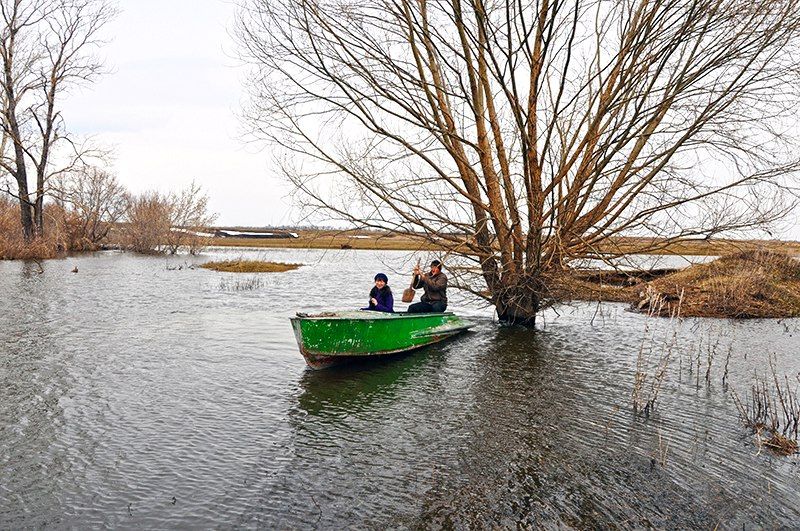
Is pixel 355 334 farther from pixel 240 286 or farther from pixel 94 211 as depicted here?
pixel 94 211

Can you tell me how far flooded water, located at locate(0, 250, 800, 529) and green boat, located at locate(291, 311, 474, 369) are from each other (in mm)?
283

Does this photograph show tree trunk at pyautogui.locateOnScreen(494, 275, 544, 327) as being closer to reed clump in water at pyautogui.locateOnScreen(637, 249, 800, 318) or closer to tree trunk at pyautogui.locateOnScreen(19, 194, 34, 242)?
reed clump in water at pyautogui.locateOnScreen(637, 249, 800, 318)

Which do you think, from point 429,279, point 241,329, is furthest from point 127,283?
point 429,279

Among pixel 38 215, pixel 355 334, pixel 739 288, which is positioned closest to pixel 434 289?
pixel 355 334

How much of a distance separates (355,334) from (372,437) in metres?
3.46

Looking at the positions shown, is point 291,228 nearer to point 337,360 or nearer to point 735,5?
point 337,360

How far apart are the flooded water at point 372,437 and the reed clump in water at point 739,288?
5.30 meters

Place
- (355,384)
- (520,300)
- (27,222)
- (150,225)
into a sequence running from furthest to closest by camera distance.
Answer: (150,225)
(27,222)
(520,300)
(355,384)

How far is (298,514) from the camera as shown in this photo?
5121mm

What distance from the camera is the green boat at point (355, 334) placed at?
987 cm

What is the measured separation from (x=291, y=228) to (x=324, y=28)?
4.26 meters

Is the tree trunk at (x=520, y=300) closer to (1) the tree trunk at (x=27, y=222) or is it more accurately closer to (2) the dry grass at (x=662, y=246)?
(2) the dry grass at (x=662, y=246)

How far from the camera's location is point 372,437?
709cm

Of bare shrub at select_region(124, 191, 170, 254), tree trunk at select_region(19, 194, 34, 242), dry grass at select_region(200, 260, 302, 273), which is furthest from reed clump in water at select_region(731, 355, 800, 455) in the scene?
bare shrub at select_region(124, 191, 170, 254)
